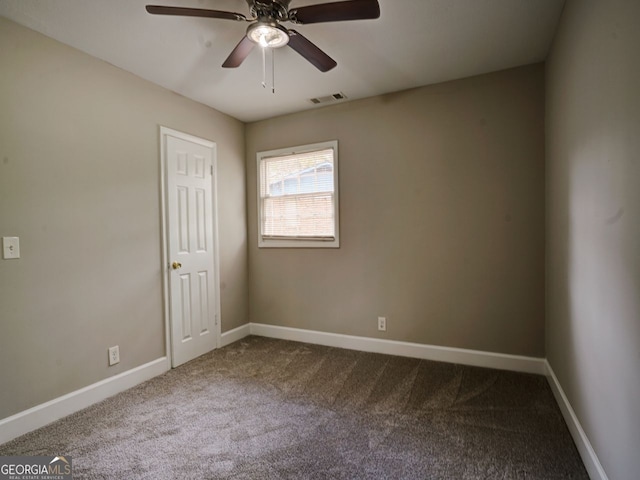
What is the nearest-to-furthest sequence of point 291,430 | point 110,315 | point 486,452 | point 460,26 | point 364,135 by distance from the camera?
1. point 486,452
2. point 291,430
3. point 460,26
4. point 110,315
5. point 364,135

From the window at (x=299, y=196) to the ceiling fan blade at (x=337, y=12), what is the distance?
5.72 ft

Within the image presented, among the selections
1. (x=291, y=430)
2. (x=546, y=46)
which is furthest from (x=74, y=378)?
(x=546, y=46)

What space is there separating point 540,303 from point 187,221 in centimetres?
330

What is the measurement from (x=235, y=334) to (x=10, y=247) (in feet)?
7.49

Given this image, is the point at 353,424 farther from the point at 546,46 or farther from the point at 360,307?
the point at 546,46

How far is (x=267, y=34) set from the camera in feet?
6.16

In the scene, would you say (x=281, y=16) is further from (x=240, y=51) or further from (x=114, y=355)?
(x=114, y=355)

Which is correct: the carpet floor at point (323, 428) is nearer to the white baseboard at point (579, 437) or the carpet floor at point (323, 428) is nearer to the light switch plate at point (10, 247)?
the white baseboard at point (579, 437)

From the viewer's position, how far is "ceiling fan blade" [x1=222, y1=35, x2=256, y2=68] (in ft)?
6.36

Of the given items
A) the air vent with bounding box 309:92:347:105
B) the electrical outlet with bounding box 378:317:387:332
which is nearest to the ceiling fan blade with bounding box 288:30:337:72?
the air vent with bounding box 309:92:347:105

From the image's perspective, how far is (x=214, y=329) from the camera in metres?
3.52

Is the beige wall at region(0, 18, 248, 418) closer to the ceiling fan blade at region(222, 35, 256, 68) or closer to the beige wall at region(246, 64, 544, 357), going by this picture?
the ceiling fan blade at region(222, 35, 256, 68)

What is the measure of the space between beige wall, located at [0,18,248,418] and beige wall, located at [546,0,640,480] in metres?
3.12

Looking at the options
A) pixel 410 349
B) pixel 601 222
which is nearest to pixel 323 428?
pixel 410 349
